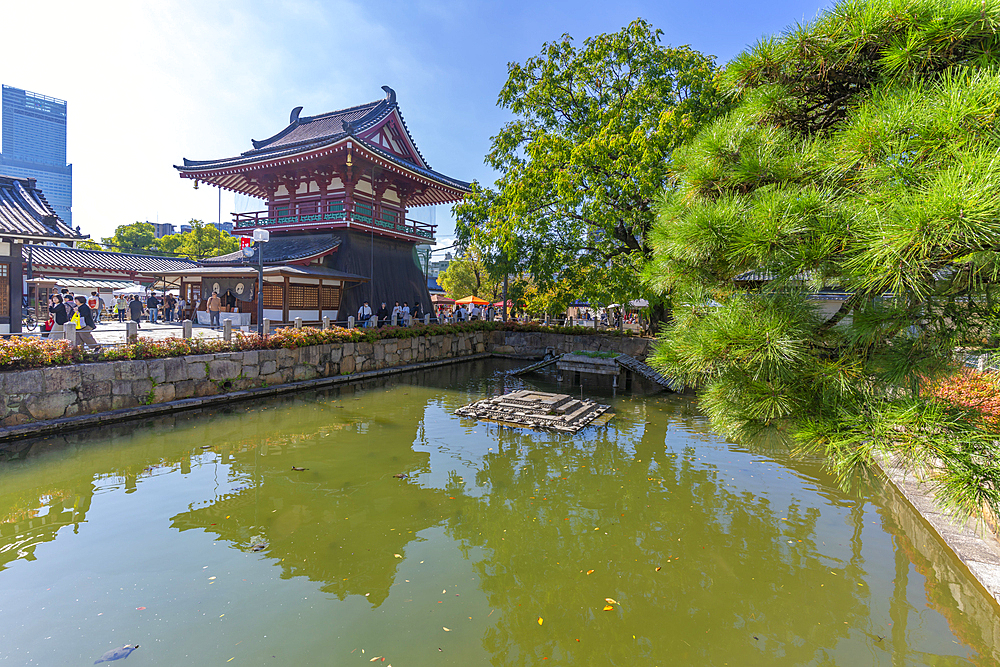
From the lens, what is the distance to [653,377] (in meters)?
15.6

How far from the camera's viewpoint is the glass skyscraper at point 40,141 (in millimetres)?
163625

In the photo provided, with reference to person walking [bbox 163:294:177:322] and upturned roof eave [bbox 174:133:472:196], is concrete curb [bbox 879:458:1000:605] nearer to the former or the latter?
upturned roof eave [bbox 174:133:472:196]

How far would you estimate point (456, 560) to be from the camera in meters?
5.06

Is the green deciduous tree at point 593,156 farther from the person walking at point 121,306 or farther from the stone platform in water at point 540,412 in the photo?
the person walking at point 121,306

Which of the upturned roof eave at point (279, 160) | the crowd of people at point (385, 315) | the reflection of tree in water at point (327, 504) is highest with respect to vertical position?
the upturned roof eave at point (279, 160)

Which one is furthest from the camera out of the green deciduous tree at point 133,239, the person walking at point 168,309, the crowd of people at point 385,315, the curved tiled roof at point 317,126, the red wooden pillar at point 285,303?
the green deciduous tree at point 133,239

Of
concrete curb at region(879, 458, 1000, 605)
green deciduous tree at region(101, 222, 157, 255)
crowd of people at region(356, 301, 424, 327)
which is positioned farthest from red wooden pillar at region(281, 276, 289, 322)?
green deciduous tree at region(101, 222, 157, 255)

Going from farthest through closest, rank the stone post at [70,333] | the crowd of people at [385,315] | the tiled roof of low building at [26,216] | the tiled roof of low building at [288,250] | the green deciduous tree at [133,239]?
the green deciduous tree at [133,239], the tiled roof of low building at [288,250], the crowd of people at [385,315], the tiled roof of low building at [26,216], the stone post at [70,333]

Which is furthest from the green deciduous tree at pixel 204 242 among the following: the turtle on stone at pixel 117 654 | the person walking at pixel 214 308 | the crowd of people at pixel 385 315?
the turtle on stone at pixel 117 654

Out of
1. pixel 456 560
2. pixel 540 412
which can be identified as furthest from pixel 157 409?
pixel 456 560

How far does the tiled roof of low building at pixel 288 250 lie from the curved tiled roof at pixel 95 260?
127 inches

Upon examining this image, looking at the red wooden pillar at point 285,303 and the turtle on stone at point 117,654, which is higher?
the red wooden pillar at point 285,303

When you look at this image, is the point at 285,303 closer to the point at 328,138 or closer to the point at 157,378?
the point at 328,138

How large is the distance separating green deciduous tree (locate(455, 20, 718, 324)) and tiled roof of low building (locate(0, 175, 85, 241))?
1159cm
